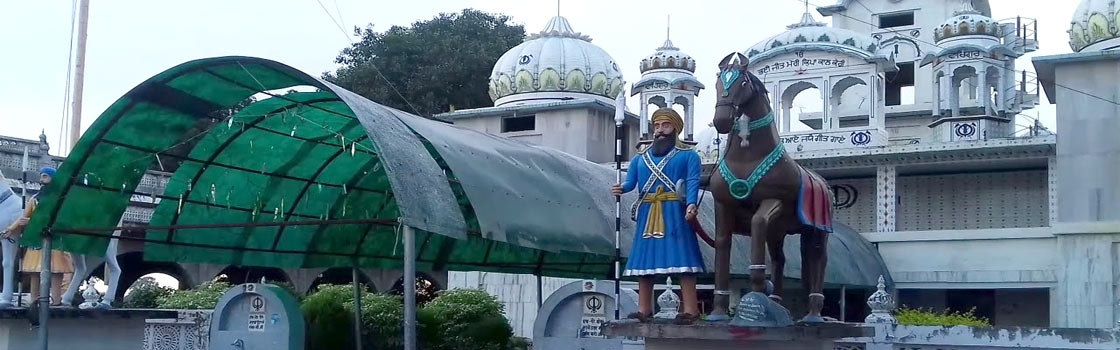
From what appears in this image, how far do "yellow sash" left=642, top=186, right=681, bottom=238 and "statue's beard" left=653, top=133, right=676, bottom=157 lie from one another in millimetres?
327

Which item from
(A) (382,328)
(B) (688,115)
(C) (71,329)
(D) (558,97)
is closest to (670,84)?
(B) (688,115)

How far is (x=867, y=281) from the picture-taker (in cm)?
2217

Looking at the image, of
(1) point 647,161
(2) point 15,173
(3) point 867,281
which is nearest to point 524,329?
(3) point 867,281

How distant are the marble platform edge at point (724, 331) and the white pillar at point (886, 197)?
14459mm

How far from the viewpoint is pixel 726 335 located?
9.66 metres

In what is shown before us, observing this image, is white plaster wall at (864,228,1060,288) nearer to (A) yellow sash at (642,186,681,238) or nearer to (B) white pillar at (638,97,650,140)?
(B) white pillar at (638,97,650,140)

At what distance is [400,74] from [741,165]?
1259 inches

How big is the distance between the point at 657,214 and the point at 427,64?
3175 centimetres

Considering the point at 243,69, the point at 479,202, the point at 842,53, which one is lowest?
the point at 479,202

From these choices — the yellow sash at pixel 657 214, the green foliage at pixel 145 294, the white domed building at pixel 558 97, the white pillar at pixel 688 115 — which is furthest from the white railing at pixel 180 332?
the white pillar at pixel 688 115

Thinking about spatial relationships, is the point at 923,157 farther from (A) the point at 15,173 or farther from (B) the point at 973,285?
(A) the point at 15,173

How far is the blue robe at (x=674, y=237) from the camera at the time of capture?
10.3 meters

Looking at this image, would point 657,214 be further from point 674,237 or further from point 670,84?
point 670,84

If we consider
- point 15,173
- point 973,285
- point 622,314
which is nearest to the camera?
point 622,314
